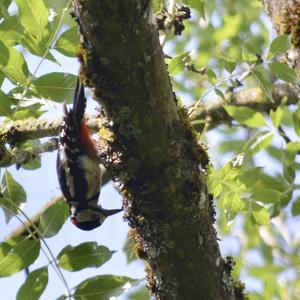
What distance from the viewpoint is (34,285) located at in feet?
9.75

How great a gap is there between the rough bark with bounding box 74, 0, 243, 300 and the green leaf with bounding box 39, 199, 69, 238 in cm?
46

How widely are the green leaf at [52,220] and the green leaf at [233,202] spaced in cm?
83

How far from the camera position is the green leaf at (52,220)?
3.15m

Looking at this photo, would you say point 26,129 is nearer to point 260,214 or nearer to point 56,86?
point 56,86

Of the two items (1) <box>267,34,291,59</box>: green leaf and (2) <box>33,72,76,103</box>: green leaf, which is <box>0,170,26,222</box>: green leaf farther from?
(1) <box>267,34,291,59</box>: green leaf

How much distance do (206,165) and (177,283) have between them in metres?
0.58

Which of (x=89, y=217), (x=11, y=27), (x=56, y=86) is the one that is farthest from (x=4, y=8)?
(x=89, y=217)

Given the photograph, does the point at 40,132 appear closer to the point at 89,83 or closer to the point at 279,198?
the point at 89,83

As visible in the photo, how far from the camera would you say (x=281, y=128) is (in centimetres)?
285

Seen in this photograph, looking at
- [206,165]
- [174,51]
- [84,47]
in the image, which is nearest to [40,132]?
[174,51]

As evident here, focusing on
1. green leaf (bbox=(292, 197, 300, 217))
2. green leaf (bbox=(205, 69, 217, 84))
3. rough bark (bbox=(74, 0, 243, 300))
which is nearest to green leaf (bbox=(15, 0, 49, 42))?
rough bark (bbox=(74, 0, 243, 300))

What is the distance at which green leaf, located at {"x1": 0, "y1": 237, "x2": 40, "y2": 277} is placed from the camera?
296cm

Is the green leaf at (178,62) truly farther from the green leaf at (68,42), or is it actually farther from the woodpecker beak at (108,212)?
the woodpecker beak at (108,212)

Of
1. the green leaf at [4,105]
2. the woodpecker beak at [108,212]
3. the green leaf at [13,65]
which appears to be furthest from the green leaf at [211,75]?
the woodpecker beak at [108,212]
